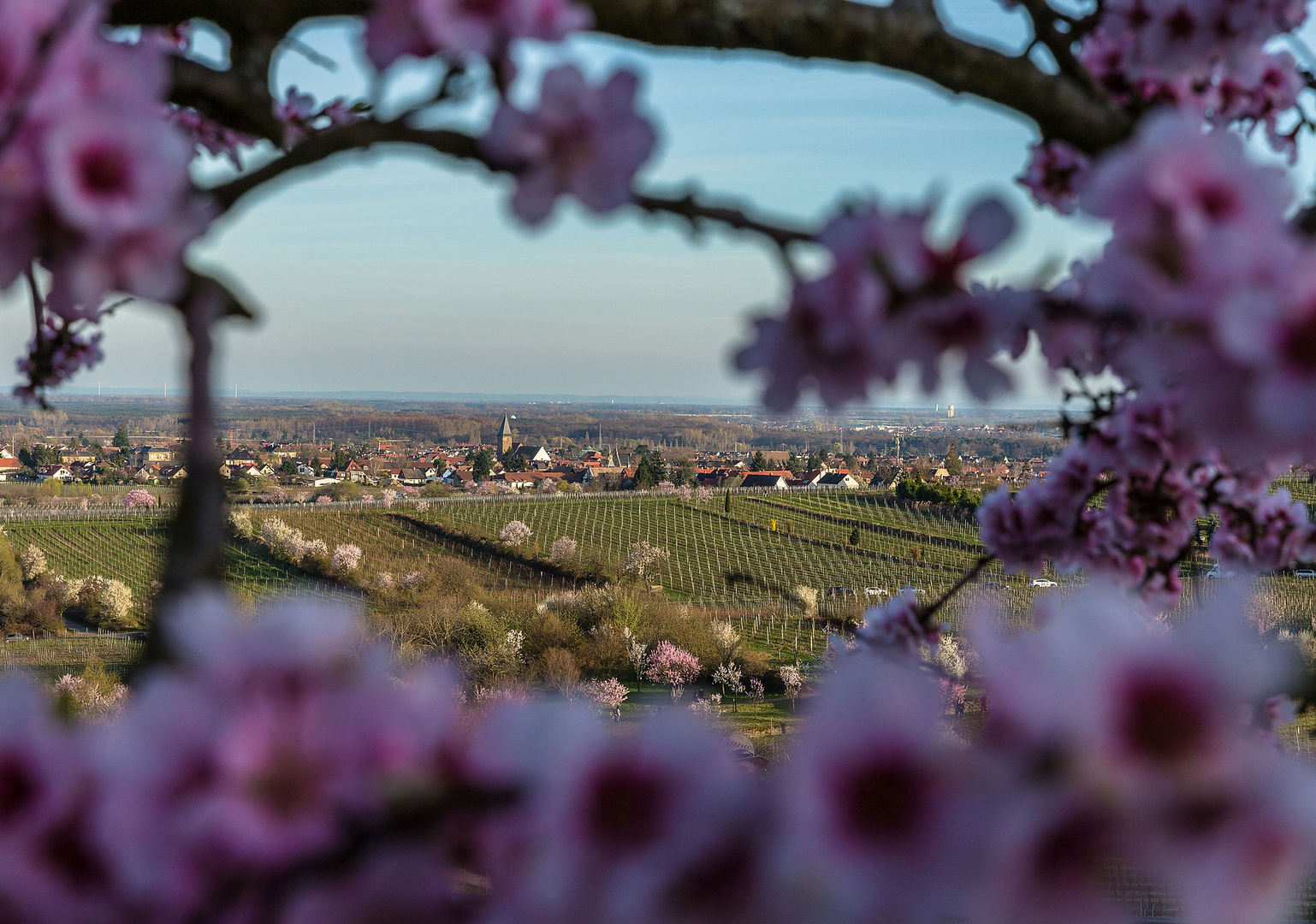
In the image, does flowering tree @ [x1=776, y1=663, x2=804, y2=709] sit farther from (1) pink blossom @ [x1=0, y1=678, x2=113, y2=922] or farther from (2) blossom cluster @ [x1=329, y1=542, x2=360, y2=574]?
(1) pink blossom @ [x1=0, y1=678, x2=113, y2=922]

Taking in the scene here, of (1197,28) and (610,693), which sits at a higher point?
(1197,28)

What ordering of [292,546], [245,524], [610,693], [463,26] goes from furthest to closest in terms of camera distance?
[292,546] → [245,524] → [610,693] → [463,26]

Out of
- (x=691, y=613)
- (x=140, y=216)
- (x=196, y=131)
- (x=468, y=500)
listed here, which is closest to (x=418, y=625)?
(x=691, y=613)

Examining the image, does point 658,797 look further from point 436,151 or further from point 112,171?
point 436,151

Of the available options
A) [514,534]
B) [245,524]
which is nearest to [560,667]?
[514,534]

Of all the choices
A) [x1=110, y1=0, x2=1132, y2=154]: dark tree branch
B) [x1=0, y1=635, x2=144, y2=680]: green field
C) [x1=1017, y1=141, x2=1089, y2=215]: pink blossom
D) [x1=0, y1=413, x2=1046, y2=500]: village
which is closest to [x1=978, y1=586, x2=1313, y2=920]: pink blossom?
[x1=110, y1=0, x2=1132, y2=154]: dark tree branch

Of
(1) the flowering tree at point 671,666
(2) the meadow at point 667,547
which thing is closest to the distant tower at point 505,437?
(2) the meadow at point 667,547

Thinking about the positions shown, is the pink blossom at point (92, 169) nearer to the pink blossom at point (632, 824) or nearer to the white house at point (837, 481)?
the pink blossom at point (632, 824)

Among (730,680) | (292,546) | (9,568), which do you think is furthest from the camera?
(292,546)
